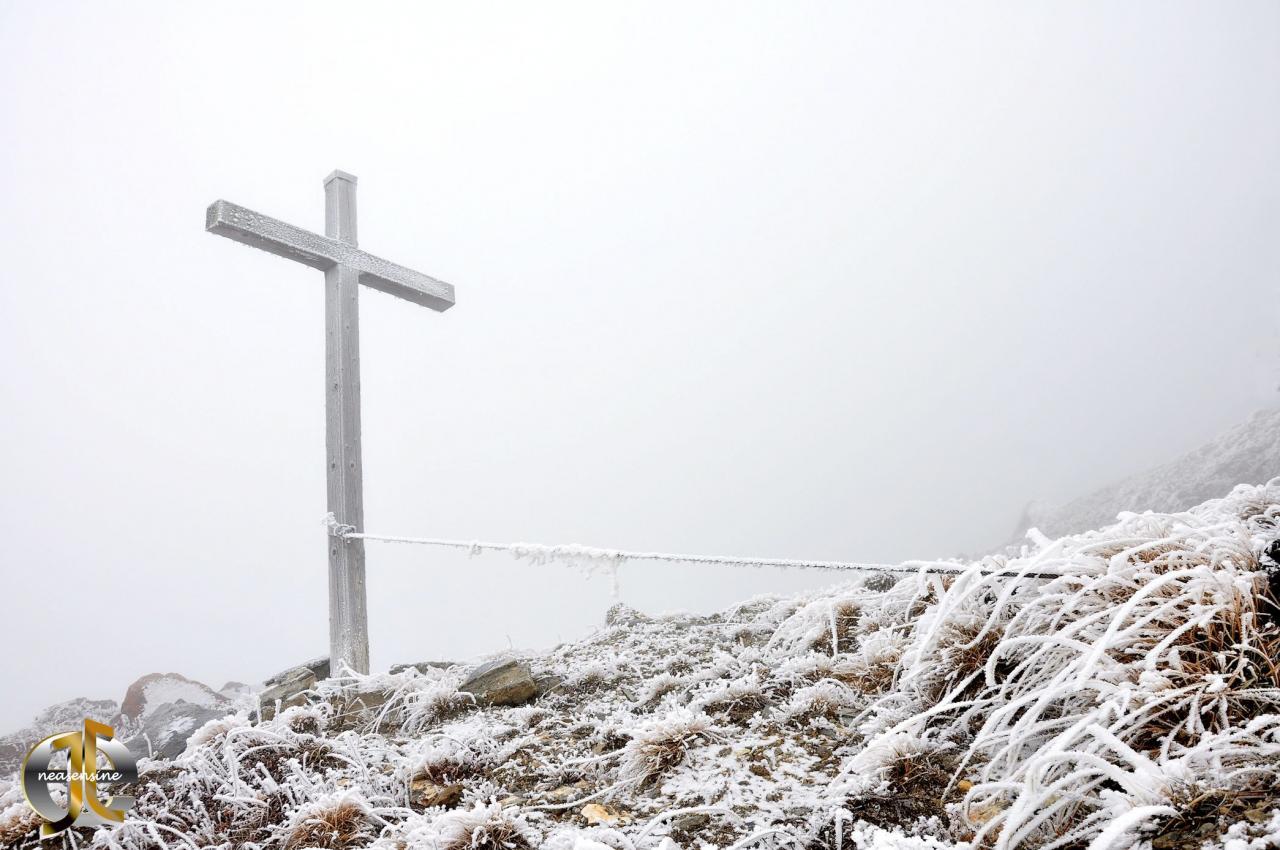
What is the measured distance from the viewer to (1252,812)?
3.85ft

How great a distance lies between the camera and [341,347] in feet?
16.8

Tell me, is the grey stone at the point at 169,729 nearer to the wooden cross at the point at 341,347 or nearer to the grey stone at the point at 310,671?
the grey stone at the point at 310,671

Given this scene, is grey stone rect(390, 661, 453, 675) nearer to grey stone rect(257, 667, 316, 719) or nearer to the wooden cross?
the wooden cross

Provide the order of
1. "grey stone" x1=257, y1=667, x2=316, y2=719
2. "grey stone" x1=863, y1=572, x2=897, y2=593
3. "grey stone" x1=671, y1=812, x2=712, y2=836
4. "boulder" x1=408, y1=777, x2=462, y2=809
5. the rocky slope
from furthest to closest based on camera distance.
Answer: the rocky slope
"grey stone" x1=257, y1=667, x2=316, y2=719
"grey stone" x1=863, y1=572, x2=897, y2=593
"boulder" x1=408, y1=777, x2=462, y2=809
"grey stone" x1=671, y1=812, x2=712, y2=836

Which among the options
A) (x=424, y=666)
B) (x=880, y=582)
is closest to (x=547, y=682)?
(x=424, y=666)

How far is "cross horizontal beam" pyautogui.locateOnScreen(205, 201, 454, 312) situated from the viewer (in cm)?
467

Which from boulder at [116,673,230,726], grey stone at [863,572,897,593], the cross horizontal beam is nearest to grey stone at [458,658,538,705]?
grey stone at [863,572,897,593]

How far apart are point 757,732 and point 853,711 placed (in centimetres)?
35

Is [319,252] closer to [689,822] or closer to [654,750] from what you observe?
[654,750]

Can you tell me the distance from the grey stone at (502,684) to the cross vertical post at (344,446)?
154 cm

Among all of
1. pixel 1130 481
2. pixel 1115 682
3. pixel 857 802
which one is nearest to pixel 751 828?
pixel 857 802

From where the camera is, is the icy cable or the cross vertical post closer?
the icy cable

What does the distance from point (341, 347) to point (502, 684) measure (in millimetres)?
2988

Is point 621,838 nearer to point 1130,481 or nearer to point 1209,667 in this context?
point 1209,667
